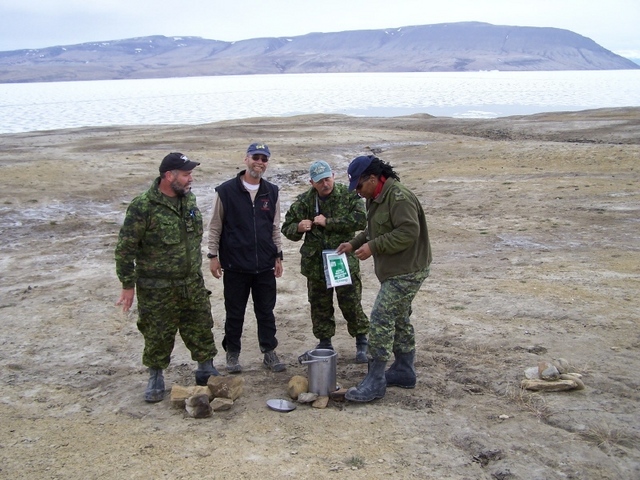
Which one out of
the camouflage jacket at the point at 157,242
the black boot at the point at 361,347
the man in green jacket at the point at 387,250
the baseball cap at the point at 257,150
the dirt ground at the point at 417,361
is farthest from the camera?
the black boot at the point at 361,347

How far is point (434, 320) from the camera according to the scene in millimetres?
7246

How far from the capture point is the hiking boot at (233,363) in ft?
19.9

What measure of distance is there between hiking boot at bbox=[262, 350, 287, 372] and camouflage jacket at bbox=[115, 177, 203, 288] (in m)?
1.16

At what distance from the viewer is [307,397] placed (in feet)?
17.3

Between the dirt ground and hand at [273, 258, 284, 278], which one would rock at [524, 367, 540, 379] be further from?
hand at [273, 258, 284, 278]

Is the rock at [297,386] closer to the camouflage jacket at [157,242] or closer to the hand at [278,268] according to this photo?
the hand at [278,268]

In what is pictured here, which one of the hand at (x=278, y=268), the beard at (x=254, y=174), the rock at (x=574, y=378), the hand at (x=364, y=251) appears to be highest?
the beard at (x=254, y=174)

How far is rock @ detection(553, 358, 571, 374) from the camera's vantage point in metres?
5.50

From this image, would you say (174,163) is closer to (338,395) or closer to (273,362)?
(273,362)

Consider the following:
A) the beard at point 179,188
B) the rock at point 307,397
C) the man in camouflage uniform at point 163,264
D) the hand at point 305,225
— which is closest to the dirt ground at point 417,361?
the rock at point 307,397

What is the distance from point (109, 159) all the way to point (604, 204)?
13.8 m

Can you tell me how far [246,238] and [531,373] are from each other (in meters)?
2.56

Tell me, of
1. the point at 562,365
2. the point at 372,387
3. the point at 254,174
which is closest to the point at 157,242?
the point at 254,174

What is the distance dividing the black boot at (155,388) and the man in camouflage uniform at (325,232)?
147cm
